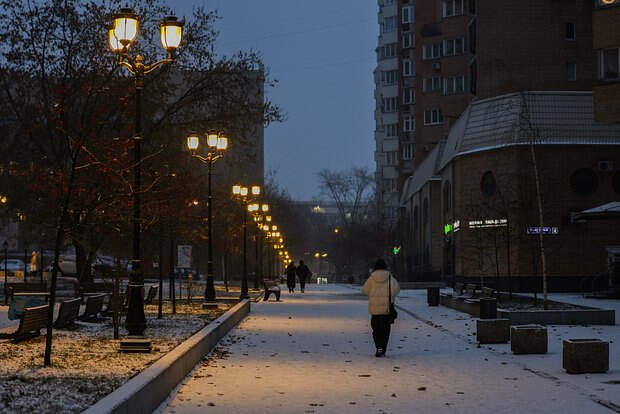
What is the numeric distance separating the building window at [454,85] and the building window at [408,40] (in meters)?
34.3

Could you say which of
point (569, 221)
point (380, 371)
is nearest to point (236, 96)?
point (569, 221)

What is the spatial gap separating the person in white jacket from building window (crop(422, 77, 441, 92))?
222 ft

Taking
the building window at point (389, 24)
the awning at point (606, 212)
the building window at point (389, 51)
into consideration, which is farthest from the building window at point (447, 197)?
the building window at point (389, 24)

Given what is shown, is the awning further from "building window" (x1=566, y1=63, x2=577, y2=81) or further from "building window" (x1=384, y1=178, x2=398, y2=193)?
"building window" (x1=384, y1=178, x2=398, y2=193)

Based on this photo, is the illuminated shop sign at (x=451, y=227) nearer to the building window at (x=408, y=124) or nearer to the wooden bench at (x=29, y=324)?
the building window at (x=408, y=124)

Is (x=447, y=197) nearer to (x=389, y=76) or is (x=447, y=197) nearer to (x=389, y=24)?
(x=389, y=76)

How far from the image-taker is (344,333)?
83.1ft

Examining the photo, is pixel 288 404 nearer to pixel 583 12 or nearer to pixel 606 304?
pixel 606 304

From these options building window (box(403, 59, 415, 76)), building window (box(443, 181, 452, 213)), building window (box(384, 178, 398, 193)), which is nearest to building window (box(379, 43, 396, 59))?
building window (box(403, 59, 415, 76))

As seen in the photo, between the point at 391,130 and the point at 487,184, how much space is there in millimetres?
58138

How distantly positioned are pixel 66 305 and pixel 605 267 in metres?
39.1

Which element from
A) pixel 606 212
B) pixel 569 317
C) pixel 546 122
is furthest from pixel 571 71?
pixel 569 317

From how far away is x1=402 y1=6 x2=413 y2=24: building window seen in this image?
368 ft

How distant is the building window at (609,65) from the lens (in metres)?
39.1
